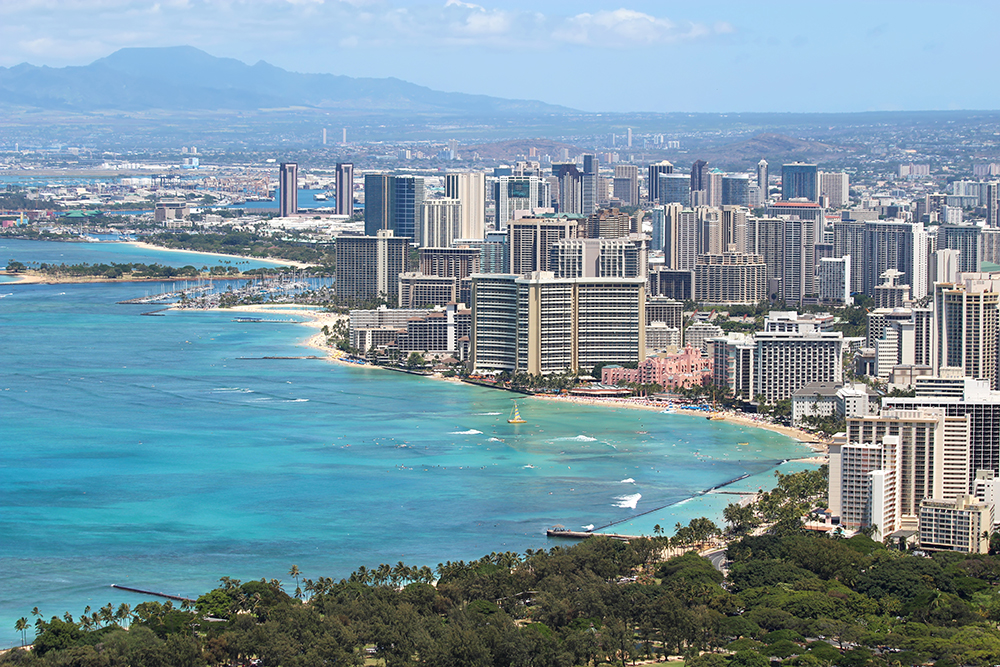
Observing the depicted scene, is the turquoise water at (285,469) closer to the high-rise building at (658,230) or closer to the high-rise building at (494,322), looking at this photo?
the high-rise building at (494,322)

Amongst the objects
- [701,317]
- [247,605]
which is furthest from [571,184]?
[247,605]

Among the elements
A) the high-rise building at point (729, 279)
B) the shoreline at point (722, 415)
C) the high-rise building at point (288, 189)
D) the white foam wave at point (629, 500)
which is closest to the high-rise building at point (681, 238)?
the high-rise building at point (729, 279)

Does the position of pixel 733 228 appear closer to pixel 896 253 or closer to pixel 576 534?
pixel 896 253

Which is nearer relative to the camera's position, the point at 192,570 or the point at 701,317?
the point at 192,570

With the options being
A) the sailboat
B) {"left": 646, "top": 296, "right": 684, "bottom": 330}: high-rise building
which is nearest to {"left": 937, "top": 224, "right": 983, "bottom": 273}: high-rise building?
{"left": 646, "top": 296, "right": 684, "bottom": 330}: high-rise building

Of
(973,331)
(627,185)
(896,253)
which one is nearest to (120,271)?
(896,253)

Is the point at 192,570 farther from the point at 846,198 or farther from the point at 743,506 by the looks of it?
the point at 846,198

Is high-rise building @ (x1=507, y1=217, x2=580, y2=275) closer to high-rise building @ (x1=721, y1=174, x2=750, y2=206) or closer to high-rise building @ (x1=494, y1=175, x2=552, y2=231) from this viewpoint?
high-rise building @ (x1=494, y1=175, x2=552, y2=231)
